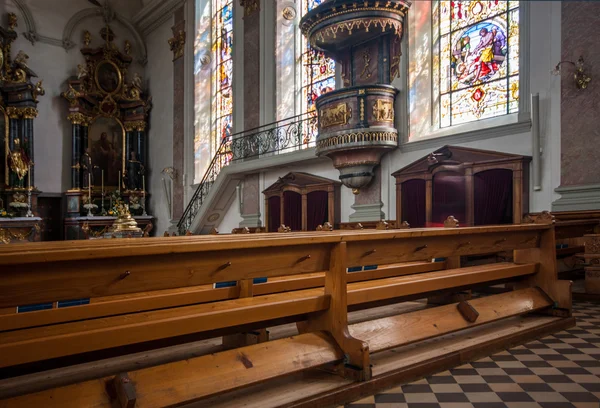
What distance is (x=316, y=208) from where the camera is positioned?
1069 centimetres

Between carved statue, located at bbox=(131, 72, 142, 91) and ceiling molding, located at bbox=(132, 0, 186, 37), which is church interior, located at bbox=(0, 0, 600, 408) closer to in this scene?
ceiling molding, located at bbox=(132, 0, 186, 37)

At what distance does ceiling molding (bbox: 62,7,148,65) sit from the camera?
15.7 meters

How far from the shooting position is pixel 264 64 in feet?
40.2

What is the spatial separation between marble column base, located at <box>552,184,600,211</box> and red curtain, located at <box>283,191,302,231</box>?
5.50 metres

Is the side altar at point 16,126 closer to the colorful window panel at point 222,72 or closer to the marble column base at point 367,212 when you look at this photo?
the colorful window panel at point 222,72

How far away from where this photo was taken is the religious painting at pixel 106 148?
52.7 feet

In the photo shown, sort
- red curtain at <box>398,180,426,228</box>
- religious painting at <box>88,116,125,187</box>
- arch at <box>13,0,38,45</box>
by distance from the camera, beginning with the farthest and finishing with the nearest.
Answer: religious painting at <box>88,116,125,187</box> → arch at <box>13,0,38,45</box> → red curtain at <box>398,180,426,228</box>

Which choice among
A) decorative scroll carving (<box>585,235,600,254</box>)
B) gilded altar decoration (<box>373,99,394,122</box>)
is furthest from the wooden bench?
gilded altar decoration (<box>373,99,394,122</box>)

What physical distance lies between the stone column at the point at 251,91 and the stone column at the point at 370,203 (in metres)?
3.31

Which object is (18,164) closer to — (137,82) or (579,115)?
(137,82)

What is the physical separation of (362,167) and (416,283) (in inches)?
230

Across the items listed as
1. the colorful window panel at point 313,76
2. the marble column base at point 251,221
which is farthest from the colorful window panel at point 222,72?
the colorful window panel at point 313,76

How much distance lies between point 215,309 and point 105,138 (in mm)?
15210

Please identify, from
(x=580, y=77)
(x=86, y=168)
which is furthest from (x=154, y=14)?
(x=580, y=77)
